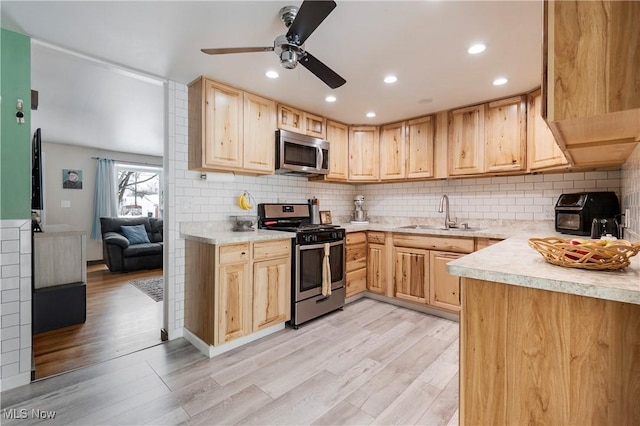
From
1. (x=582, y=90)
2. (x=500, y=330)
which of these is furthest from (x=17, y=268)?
(x=582, y=90)

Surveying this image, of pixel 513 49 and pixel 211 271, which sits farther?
pixel 211 271

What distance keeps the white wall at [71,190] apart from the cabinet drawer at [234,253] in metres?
5.23

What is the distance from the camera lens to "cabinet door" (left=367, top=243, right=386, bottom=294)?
3586mm

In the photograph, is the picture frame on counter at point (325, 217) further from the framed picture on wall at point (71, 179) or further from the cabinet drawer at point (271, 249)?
the framed picture on wall at point (71, 179)

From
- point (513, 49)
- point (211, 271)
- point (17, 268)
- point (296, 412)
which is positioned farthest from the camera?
point (211, 271)

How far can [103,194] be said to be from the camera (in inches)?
237

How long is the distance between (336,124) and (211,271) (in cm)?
254

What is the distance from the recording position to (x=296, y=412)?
5.51 ft

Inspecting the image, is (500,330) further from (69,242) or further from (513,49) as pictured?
(69,242)

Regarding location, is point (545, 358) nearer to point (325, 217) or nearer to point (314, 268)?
point (314, 268)

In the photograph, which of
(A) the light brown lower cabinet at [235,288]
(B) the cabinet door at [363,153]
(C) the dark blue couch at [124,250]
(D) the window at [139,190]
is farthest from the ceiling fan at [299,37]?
(D) the window at [139,190]

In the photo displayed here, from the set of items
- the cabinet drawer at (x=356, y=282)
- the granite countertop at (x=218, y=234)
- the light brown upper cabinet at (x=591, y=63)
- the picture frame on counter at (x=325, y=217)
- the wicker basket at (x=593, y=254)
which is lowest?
the cabinet drawer at (x=356, y=282)

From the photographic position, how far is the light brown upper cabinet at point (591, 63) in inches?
34.0

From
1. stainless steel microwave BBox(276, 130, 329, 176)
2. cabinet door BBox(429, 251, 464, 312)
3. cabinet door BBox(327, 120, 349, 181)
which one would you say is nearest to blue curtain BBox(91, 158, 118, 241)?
stainless steel microwave BBox(276, 130, 329, 176)
